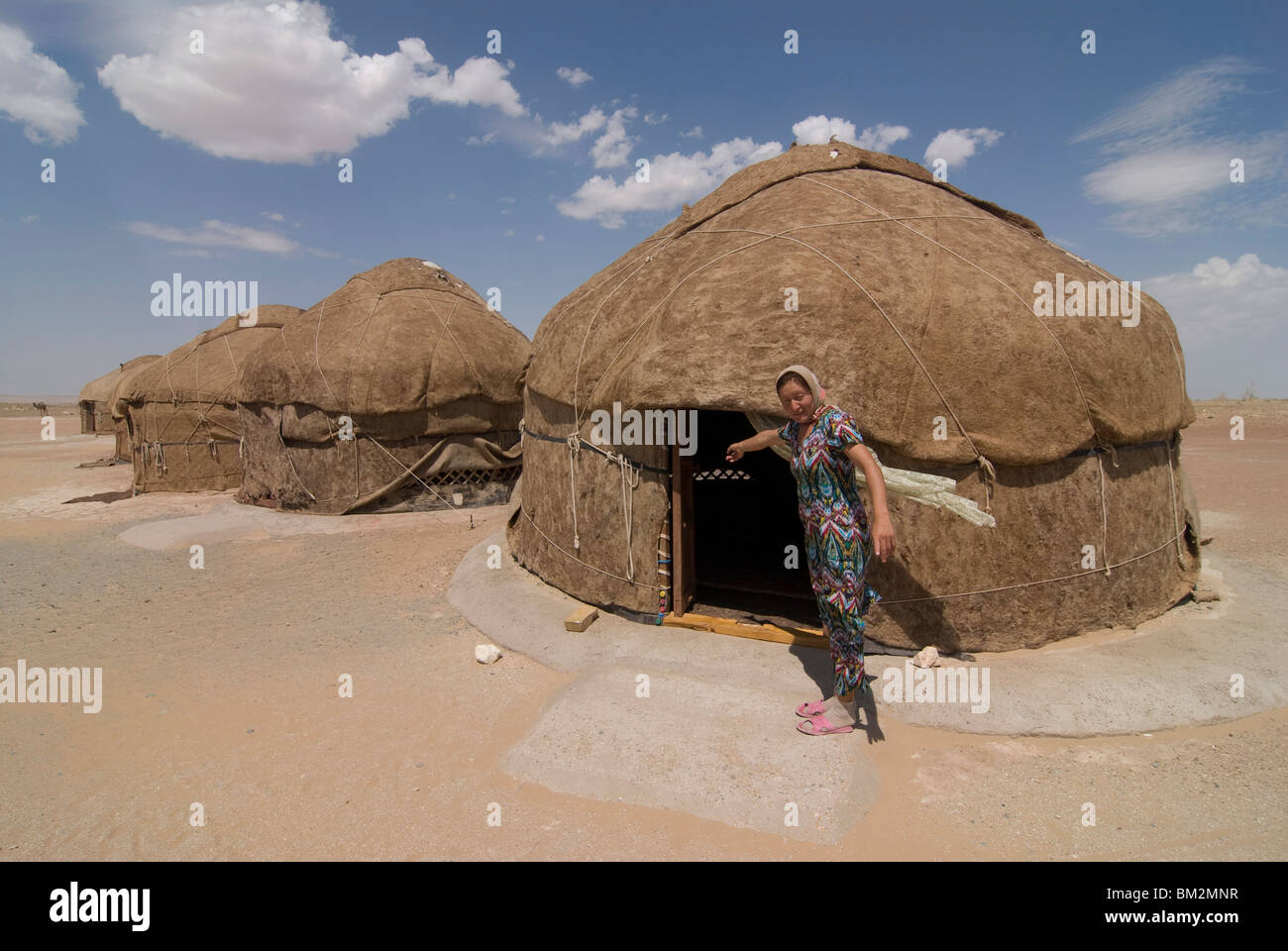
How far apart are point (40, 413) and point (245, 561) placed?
1763 inches

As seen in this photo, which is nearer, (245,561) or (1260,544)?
(1260,544)

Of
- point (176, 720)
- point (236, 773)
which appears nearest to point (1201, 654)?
point (236, 773)

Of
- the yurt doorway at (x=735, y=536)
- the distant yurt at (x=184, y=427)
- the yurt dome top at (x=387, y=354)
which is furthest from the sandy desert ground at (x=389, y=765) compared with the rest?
the distant yurt at (x=184, y=427)

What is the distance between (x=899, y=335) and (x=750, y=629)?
208cm

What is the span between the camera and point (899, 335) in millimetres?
3980

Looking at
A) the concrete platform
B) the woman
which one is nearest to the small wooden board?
the concrete platform

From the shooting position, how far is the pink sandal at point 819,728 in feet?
10.7

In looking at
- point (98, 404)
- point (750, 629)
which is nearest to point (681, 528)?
point (750, 629)

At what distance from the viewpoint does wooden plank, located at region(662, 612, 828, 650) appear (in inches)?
167

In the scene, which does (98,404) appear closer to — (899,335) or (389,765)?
(389,765)

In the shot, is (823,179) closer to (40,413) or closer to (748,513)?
(748,513)

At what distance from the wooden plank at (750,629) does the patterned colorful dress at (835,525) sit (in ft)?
3.52

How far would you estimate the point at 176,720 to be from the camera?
3.79 meters

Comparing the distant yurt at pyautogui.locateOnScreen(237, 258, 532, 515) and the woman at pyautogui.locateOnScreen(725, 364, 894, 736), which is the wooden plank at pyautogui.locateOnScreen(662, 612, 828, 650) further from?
the distant yurt at pyautogui.locateOnScreen(237, 258, 532, 515)
